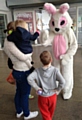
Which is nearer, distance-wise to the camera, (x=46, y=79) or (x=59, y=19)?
(x=46, y=79)

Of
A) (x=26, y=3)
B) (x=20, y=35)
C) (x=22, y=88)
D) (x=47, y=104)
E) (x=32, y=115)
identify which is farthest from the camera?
(x=26, y=3)

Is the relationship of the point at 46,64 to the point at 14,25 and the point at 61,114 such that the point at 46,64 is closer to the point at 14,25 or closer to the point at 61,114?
the point at 14,25

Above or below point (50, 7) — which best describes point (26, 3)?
above

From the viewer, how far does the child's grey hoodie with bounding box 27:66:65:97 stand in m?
1.39

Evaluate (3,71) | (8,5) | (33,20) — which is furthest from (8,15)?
(3,71)

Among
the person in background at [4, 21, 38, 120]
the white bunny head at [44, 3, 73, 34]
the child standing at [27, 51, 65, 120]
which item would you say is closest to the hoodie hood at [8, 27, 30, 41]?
the person in background at [4, 21, 38, 120]

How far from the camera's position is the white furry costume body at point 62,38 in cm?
186

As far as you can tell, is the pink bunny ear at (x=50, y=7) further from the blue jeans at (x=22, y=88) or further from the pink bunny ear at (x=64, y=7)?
the blue jeans at (x=22, y=88)

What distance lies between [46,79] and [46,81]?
0.03m

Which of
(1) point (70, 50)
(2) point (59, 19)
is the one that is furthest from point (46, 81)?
(2) point (59, 19)

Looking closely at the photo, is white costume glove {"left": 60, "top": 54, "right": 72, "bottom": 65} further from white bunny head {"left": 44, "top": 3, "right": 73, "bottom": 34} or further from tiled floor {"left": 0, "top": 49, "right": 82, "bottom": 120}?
tiled floor {"left": 0, "top": 49, "right": 82, "bottom": 120}

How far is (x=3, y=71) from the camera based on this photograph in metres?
3.72

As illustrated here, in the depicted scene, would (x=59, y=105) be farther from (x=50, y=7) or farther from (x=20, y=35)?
(x=50, y=7)

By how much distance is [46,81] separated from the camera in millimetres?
1428
